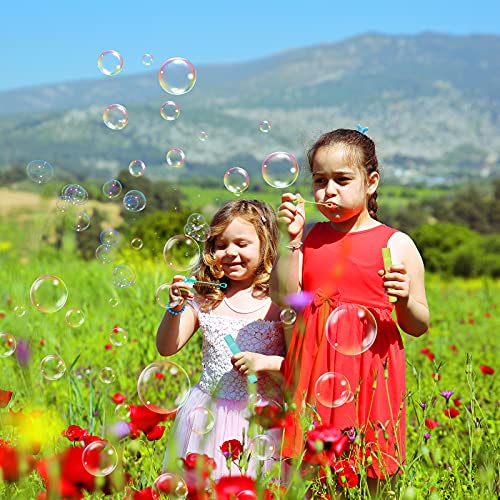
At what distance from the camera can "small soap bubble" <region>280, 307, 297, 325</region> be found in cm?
262

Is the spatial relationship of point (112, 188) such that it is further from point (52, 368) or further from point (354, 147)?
point (354, 147)

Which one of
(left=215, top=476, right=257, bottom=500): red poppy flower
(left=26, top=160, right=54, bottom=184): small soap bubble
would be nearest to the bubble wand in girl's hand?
(left=215, top=476, right=257, bottom=500): red poppy flower

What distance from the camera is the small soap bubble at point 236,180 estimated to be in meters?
3.32

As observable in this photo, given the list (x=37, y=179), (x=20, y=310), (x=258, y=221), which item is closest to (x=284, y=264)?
(x=258, y=221)

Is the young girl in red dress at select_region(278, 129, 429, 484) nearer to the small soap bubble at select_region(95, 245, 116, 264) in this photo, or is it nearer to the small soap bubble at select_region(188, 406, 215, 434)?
the small soap bubble at select_region(188, 406, 215, 434)

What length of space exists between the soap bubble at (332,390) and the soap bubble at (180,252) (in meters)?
1.02

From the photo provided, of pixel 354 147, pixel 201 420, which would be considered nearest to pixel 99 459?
pixel 201 420

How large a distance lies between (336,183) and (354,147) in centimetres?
15

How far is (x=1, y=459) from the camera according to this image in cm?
165

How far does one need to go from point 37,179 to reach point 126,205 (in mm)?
754

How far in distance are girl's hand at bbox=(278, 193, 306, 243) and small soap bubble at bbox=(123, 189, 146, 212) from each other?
1715 millimetres

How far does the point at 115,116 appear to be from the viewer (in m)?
4.14

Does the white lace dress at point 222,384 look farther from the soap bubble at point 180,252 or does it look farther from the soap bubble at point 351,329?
the soap bubble at point 180,252

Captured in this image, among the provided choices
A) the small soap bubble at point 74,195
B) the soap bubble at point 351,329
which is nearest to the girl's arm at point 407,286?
the soap bubble at point 351,329
